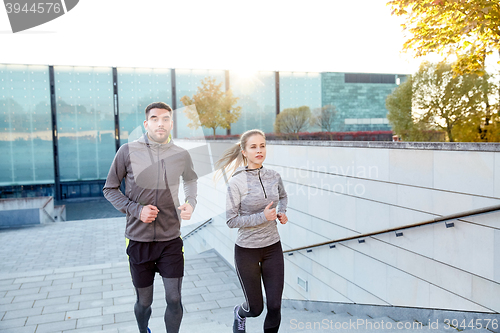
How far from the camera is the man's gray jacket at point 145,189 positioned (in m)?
3.04

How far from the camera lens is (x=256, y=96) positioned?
2562 cm

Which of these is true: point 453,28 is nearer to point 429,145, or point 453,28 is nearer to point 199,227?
point 429,145

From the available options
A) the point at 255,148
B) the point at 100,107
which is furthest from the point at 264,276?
the point at 100,107

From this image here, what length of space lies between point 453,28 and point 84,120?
23.4 meters

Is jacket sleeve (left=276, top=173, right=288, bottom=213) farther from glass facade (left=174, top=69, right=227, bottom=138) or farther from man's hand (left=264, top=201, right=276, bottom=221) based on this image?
glass facade (left=174, top=69, right=227, bottom=138)

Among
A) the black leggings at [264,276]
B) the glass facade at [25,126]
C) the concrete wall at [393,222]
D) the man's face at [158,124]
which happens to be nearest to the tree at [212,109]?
the glass facade at [25,126]

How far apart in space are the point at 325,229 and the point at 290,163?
1336 millimetres

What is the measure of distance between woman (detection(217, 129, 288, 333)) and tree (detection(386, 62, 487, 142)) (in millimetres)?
9310

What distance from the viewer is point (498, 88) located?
10859 mm

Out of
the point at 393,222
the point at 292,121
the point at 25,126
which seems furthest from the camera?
the point at 25,126

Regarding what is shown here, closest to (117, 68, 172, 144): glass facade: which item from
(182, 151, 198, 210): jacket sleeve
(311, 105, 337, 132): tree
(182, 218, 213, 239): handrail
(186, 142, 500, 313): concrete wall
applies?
(311, 105, 337, 132): tree

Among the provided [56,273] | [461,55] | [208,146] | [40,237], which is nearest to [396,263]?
[461,55]

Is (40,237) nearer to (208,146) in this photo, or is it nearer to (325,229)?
(208,146)

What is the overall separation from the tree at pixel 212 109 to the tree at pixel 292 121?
148 inches
